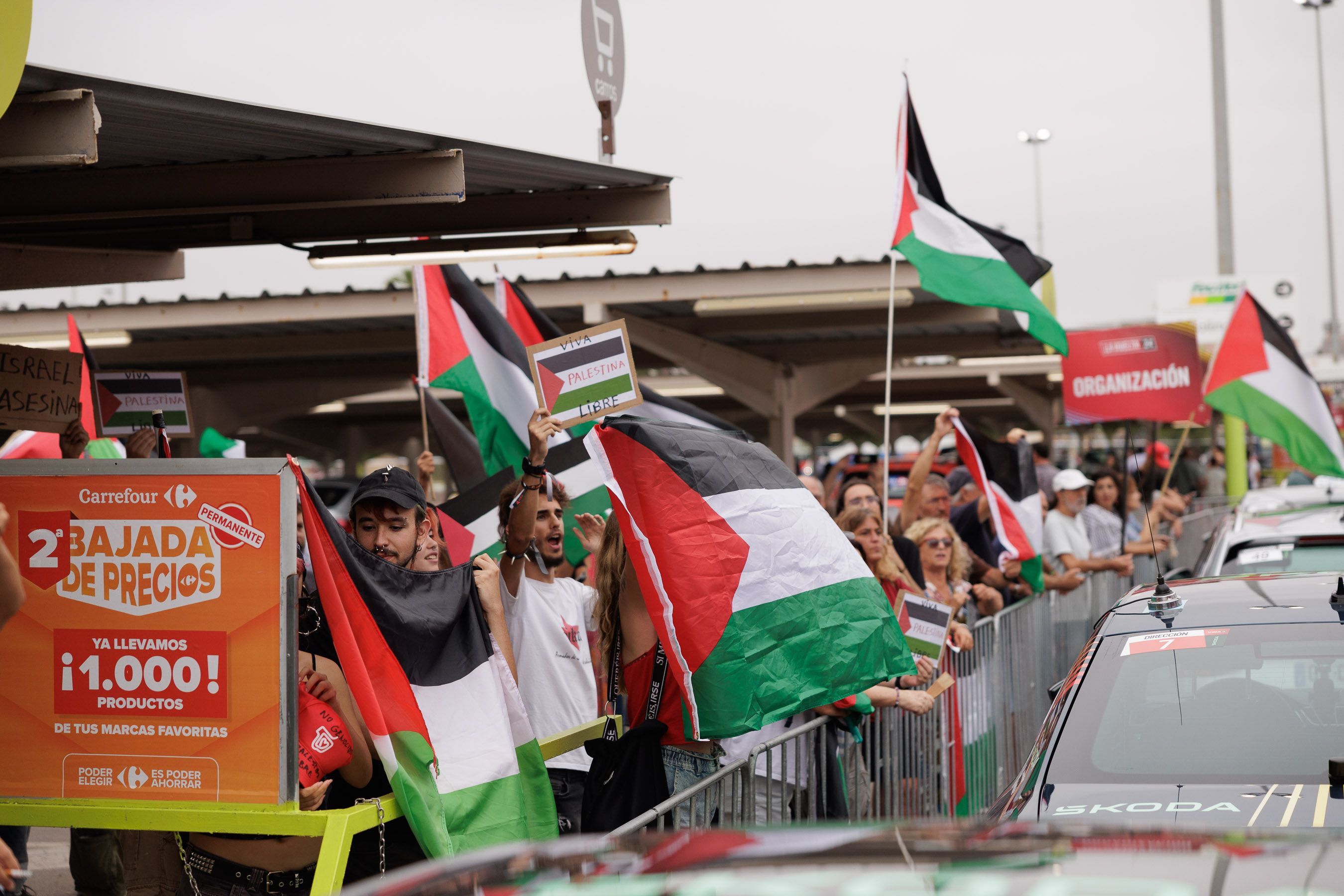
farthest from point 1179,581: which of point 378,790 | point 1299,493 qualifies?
point 1299,493

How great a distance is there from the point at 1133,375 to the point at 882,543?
22.5ft

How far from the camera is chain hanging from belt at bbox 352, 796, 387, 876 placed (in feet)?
13.2

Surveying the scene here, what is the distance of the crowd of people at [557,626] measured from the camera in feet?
13.8

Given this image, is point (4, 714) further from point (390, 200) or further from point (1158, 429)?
point (1158, 429)

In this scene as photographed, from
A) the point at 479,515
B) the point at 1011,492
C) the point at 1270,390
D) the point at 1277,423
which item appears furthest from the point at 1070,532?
the point at 479,515

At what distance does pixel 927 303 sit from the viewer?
1596cm

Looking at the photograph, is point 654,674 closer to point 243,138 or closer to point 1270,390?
point 243,138

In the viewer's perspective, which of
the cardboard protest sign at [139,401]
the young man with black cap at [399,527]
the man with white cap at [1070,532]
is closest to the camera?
the young man with black cap at [399,527]

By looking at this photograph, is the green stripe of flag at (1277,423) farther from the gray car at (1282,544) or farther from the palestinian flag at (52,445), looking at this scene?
the palestinian flag at (52,445)

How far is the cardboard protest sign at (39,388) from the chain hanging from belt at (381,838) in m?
2.74

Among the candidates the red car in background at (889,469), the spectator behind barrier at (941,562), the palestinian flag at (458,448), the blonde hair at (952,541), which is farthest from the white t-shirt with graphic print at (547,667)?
the red car in background at (889,469)

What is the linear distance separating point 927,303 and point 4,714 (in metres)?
13.1

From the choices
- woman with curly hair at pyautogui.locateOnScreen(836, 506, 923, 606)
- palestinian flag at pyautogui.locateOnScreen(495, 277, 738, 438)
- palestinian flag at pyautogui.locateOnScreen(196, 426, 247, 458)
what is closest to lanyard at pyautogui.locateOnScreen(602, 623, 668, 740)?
palestinian flag at pyautogui.locateOnScreen(495, 277, 738, 438)

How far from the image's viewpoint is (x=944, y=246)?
919cm
